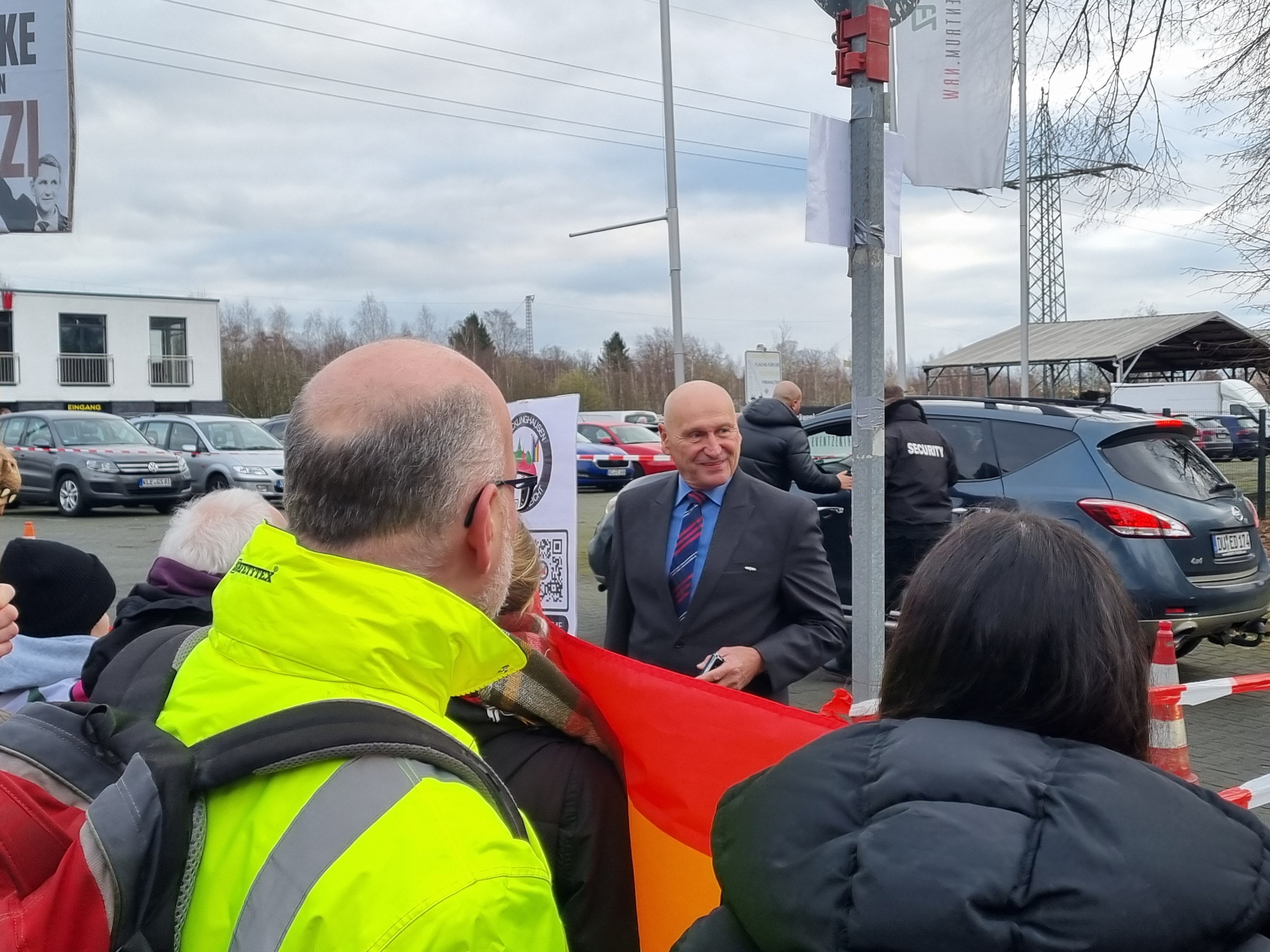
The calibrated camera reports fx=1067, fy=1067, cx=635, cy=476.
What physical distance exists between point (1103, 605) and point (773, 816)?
544 mm

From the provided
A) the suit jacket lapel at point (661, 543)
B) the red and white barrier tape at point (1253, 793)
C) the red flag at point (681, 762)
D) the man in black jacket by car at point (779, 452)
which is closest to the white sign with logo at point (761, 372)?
the man in black jacket by car at point (779, 452)

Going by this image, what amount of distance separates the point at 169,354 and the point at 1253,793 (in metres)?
49.1

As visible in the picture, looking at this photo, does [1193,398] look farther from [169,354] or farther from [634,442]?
[169,354]

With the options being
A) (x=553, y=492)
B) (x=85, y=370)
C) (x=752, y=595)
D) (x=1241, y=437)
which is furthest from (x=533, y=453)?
(x=85, y=370)

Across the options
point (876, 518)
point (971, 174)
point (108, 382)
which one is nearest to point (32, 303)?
point (108, 382)

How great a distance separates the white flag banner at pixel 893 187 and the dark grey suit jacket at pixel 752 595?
1.31m

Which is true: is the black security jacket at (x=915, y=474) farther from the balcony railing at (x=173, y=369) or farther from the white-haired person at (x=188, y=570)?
the balcony railing at (x=173, y=369)

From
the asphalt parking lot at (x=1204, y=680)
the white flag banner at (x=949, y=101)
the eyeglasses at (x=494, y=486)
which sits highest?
the white flag banner at (x=949, y=101)

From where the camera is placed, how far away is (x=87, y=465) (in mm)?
19219

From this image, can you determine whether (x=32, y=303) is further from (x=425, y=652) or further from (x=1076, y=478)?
(x=425, y=652)

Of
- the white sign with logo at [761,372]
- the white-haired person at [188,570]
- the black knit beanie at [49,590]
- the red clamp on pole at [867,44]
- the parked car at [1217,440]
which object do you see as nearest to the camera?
the white-haired person at [188,570]

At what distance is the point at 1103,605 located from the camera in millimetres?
1459

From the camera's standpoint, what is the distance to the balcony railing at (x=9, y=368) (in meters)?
43.0

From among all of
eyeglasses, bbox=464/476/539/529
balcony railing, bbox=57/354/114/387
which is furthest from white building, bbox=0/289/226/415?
eyeglasses, bbox=464/476/539/529
